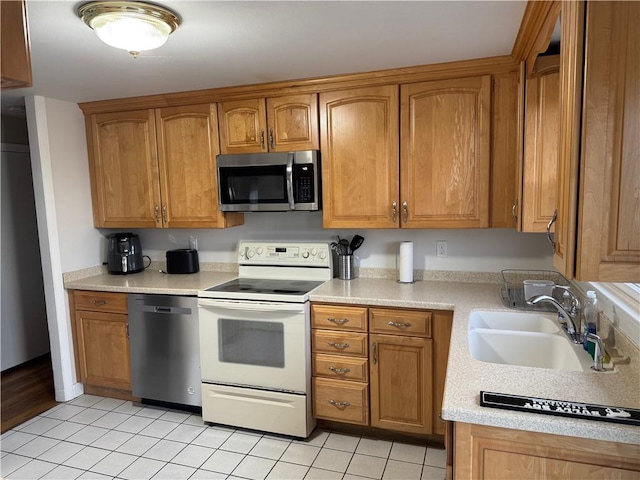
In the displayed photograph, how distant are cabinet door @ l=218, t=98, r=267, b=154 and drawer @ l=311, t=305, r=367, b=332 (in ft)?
3.70

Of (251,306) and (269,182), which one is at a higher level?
(269,182)

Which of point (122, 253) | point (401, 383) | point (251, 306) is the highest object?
point (122, 253)

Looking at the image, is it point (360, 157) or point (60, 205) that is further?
point (60, 205)

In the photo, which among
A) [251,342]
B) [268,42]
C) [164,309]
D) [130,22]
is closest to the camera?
[130,22]

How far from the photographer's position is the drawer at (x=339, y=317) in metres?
2.53

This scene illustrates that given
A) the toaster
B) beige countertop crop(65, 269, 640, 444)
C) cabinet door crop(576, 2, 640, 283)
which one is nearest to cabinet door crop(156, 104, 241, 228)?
the toaster

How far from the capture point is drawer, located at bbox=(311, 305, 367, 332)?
253cm

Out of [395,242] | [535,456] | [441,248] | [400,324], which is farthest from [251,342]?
[535,456]

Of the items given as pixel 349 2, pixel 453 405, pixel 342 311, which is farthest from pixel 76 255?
pixel 453 405

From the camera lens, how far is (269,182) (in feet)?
9.50

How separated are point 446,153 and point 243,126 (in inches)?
52.2

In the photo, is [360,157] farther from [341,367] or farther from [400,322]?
[341,367]

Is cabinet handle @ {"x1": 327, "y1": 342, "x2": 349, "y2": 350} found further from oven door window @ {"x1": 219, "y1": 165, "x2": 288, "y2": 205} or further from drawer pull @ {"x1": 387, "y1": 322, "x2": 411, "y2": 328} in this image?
oven door window @ {"x1": 219, "y1": 165, "x2": 288, "y2": 205}

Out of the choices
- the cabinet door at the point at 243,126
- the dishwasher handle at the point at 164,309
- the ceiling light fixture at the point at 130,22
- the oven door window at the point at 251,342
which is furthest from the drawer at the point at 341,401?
the ceiling light fixture at the point at 130,22
